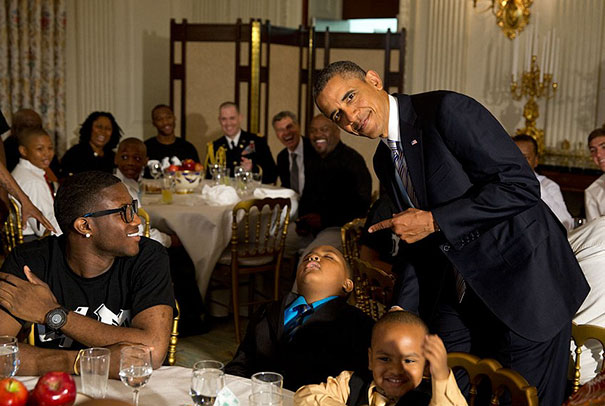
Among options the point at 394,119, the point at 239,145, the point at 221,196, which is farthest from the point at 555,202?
the point at 239,145

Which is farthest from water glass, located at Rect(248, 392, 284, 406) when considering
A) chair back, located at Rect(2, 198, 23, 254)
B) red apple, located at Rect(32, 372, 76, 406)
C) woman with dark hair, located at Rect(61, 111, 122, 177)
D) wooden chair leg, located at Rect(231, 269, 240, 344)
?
woman with dark hair, located at Rect(61, 111, 122, 177)

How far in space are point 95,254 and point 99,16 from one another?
6451mm

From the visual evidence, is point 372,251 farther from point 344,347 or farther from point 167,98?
point 167,98

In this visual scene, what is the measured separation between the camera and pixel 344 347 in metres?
2.45

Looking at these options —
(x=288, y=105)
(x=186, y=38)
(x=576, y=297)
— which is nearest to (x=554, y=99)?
(x=288, y=105)

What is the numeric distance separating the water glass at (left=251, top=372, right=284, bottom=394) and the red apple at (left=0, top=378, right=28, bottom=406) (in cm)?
47

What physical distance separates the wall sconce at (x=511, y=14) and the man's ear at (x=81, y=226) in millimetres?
5794

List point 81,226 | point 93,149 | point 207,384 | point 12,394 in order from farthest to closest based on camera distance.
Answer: point 93,149 < point 81,226 < point 207,384 < point 12,394

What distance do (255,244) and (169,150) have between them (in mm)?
2003

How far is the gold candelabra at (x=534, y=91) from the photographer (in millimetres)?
7008

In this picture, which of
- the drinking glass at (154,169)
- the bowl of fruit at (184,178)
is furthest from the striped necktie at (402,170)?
the drinking glass at (154,169)

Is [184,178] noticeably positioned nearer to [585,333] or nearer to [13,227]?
[13,227]

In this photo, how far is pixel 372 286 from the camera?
3.09 meters

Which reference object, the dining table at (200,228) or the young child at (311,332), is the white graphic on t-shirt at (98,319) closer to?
the young child at (311,332)
